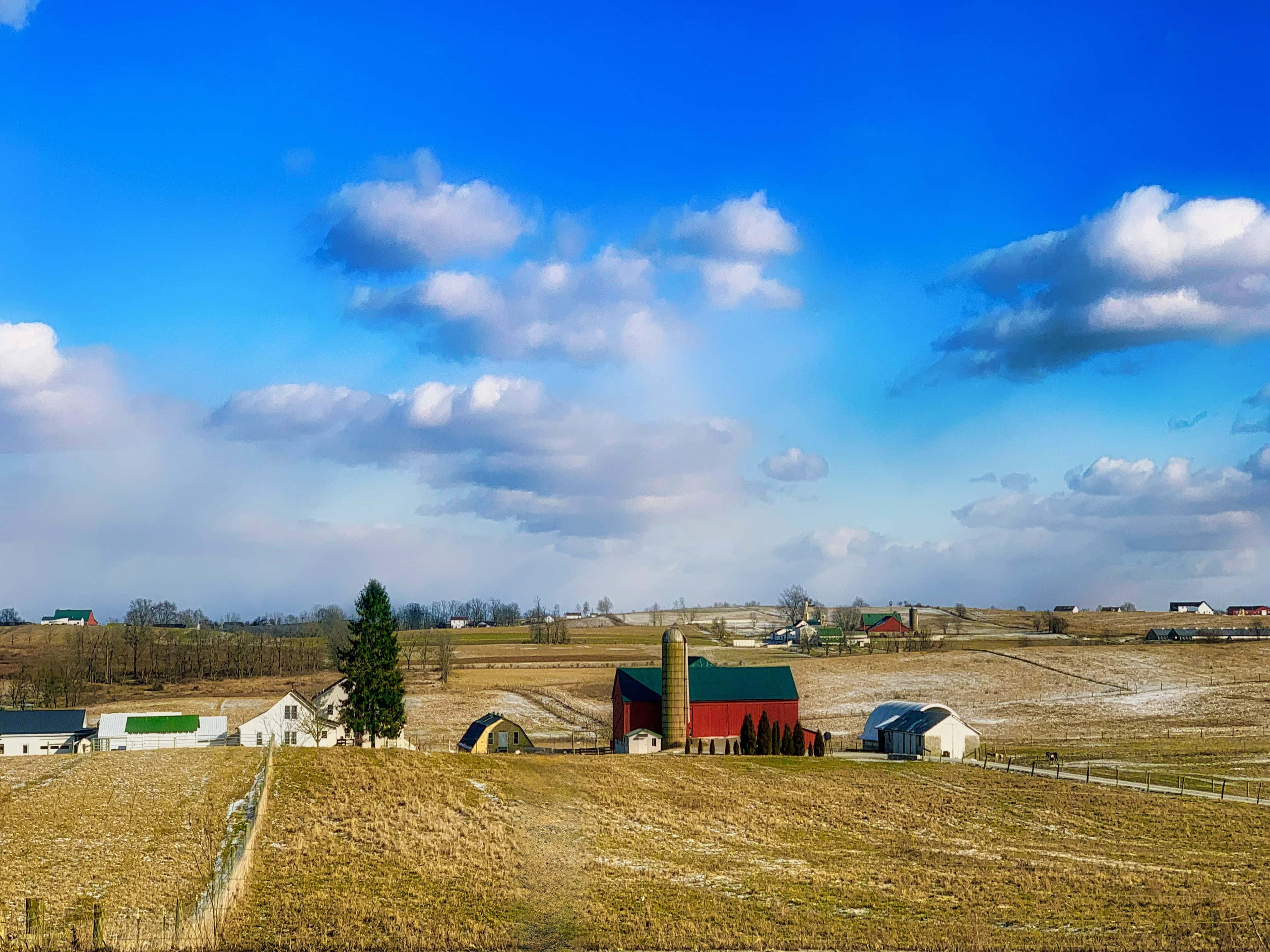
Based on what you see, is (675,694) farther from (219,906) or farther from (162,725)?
(219,906)

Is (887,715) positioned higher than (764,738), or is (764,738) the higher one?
(764,738)

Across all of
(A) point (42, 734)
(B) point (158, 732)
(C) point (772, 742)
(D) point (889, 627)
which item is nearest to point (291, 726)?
(B) point (158, 732)

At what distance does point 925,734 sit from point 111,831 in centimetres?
5423

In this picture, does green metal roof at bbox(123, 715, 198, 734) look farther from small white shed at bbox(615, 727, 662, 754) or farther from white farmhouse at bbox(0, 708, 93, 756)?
small white shed at bbox(615, 727, 662, 754)

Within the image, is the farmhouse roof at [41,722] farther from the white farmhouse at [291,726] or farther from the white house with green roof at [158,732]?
the white farmhouse at [291,726]

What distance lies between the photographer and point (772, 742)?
7100cm

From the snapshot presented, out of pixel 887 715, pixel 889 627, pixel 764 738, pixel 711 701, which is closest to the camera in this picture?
pixel 764 738

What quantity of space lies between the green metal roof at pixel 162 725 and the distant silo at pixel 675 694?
33730mm

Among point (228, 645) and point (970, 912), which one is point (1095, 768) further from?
point (228, 645)

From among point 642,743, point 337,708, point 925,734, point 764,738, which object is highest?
point 337,708

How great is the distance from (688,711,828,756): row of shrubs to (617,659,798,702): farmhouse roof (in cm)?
385

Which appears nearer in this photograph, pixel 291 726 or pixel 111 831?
pixel 111 831

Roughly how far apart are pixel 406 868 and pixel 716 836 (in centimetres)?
1388

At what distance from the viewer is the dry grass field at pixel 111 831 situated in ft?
87.2
